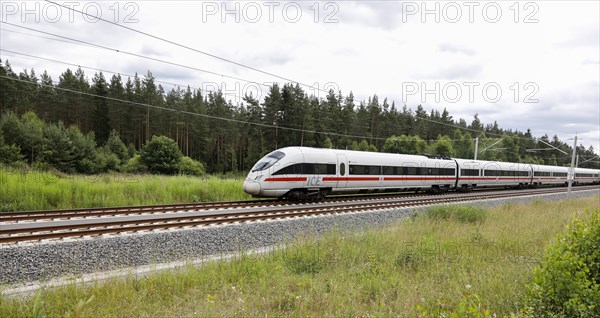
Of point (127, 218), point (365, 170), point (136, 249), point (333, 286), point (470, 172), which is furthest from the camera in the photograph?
point (470, 172)

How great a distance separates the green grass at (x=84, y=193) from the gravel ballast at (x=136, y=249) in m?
6.88

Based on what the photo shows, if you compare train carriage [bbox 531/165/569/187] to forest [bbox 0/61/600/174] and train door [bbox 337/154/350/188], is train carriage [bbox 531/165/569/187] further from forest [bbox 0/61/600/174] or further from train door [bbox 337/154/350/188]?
train door [bbox 337/154/350/188]

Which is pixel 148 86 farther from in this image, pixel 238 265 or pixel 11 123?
pixel 238 265

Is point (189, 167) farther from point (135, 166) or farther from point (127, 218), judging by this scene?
point (127, 218)

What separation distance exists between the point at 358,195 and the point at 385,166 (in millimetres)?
2490

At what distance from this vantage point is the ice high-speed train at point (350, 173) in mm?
16266

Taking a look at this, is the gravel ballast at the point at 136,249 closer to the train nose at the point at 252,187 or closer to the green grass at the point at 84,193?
the train nose at the point at 252,187

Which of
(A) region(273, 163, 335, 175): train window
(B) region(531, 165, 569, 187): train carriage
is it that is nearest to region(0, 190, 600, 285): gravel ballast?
(A) region(273, 163, 335, 175): train window

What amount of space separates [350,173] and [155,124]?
49.2 meters

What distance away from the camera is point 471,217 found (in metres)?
13.3

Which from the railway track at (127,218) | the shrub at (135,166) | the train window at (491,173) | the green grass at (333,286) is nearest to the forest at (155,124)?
the shrub at (135,166)

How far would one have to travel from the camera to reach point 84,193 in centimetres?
1458

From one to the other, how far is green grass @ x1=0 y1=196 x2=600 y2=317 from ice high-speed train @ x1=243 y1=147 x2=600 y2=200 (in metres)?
7.73

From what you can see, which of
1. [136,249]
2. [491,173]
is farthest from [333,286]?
[491,173]
